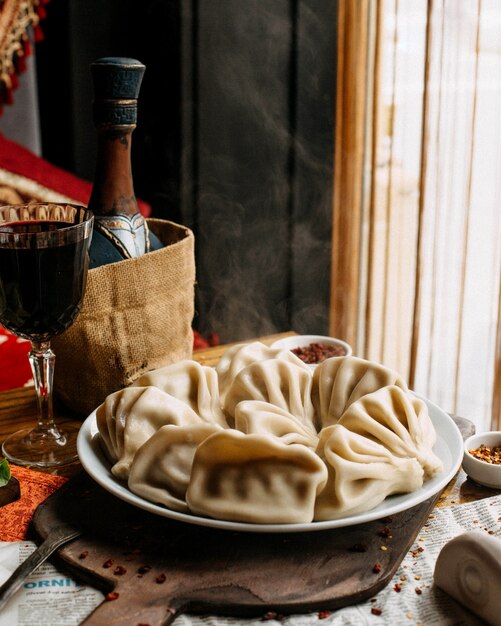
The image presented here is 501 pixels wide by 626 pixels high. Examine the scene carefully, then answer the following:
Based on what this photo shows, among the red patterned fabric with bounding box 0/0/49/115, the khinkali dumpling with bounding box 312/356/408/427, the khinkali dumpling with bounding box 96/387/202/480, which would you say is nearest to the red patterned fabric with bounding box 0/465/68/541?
the khinkali dumpling with bounding box 96/387/202/480

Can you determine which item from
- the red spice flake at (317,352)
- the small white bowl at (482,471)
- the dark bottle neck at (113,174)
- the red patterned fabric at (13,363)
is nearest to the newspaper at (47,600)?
the small white bowl at (482,471)

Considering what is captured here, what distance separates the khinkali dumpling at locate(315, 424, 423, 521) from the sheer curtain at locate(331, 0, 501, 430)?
5.30 feet

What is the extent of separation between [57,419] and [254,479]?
602 mm

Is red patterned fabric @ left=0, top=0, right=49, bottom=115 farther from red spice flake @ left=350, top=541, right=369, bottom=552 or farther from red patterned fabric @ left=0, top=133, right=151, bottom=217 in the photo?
red spice flake @ left=350, top=541, right=369, bottom=552

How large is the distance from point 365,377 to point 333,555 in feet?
0.91

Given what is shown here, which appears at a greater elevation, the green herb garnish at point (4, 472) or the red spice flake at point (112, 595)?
the green herb garnish at point (4, 472)

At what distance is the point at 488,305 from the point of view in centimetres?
253

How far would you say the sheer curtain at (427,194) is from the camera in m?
2.45

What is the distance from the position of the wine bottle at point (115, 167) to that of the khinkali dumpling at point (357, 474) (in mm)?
605

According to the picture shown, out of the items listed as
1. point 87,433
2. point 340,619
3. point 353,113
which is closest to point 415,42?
point 353,113

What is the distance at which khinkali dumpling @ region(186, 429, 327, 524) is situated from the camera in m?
0.87

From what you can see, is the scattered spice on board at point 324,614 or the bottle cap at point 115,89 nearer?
the scattered spice on board at point 324,614

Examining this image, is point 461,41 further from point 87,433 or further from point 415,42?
point 87,433

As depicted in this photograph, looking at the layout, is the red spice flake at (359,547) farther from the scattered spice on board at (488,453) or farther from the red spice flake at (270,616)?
the scattered spice on board at (488,453)
